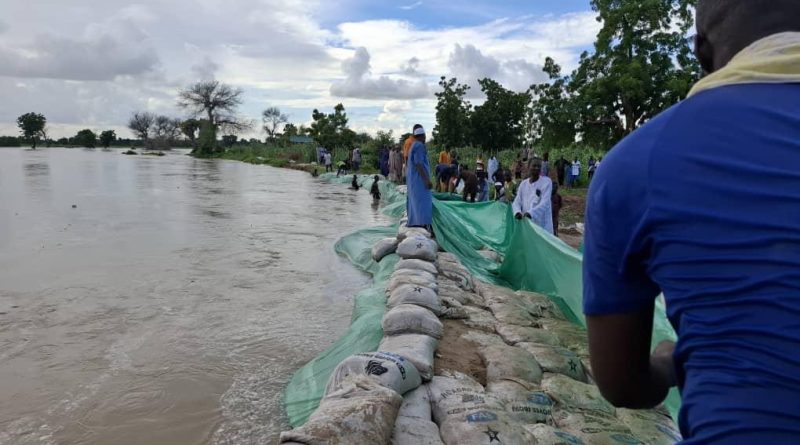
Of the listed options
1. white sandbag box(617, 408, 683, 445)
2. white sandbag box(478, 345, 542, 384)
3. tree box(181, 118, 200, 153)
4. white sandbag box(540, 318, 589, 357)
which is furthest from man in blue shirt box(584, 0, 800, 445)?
tree box(181, 118, 200, 153)

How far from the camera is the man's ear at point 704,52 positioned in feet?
3.26

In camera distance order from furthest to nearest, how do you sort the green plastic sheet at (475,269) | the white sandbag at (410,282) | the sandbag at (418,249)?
1. the sandbag at (418,249)
2. the white sandbag at (410,282)
3. the green plastic sheet at (475,269)

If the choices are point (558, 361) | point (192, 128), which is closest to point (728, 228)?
point (558, 361)

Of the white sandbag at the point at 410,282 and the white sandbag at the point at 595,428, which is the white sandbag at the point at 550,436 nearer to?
the white sandbag at the point at 595,428

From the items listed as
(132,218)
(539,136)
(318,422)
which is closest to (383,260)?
(318,422)

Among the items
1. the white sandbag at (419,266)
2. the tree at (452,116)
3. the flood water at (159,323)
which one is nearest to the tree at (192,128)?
the tree at (452,116)

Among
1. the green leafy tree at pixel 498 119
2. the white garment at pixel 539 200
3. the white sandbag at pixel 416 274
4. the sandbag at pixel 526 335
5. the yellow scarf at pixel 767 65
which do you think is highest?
the green leafy tree at pixel 498 119

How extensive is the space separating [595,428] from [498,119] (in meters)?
30.3

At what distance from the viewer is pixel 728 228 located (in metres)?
0.80

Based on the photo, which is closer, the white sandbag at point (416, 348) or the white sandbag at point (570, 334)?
the white sandbag at point (416, 348)

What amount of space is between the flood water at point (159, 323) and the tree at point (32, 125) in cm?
7987

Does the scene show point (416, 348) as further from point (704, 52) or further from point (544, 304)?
point (704, 52)

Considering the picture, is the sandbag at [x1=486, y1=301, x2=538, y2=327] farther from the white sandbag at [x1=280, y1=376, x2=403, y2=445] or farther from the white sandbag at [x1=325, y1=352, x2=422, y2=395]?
the white sandbag at [x1=280, y1=376, x2=403, y2=445]

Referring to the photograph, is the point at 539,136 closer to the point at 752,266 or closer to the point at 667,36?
the point at 667,36
